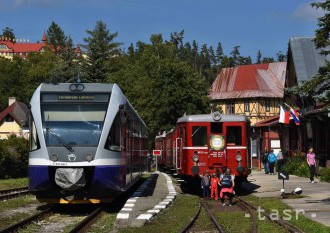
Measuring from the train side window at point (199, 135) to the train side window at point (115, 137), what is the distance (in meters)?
6.76

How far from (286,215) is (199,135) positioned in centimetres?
751

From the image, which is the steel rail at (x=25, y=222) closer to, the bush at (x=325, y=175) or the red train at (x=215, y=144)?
the red train at (x=215, y=144)

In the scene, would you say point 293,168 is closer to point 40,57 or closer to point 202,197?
point 202,197

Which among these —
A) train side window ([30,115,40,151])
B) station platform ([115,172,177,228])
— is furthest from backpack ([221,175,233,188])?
train side window ([30,115,40,151])

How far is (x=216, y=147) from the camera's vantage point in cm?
2131

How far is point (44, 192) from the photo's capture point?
567 inches

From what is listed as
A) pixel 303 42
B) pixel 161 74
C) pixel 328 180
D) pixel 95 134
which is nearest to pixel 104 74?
pixel 161 74

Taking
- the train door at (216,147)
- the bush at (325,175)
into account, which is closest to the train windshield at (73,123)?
the train door at (216,147)

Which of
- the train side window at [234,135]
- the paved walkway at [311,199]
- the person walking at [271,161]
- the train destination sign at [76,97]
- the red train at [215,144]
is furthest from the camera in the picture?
the person walking at [271,161]

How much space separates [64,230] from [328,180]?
56.3ft

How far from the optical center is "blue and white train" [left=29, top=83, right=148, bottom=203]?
1411 centimetres

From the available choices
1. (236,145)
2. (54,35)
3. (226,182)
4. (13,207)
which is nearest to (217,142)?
(236,145)

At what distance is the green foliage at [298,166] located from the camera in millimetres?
31413

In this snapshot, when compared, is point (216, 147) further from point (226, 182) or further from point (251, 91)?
point (251, 91)
